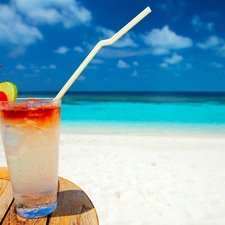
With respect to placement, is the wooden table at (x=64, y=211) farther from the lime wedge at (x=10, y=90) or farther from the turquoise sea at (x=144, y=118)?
the turquoise sea at (x=144, y=118)

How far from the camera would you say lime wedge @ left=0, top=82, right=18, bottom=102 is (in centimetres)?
94

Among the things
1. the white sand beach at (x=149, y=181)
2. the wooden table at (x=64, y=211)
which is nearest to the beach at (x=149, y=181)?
the white sand beach at (x=149, y=181)

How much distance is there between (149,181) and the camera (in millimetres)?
3646

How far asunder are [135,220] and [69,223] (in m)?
1.90

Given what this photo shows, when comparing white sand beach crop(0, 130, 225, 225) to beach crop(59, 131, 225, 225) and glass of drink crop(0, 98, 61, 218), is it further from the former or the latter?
glass of drink crop(0, 98, 61, 218)

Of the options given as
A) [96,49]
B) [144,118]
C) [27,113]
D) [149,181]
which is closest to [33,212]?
[27,113]

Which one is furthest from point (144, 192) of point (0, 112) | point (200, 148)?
point (200, 148)

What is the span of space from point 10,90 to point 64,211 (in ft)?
1.45

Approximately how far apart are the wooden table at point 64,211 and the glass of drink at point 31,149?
3 centimetres

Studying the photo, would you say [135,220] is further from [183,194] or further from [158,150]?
[158,150]

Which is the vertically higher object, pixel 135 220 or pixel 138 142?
pixel 138 142

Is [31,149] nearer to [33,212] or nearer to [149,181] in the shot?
[33,212]

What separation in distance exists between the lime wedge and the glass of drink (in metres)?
0.04

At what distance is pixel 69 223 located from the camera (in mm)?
868
